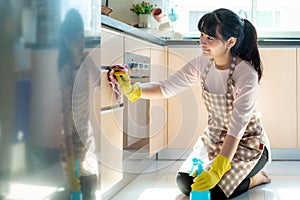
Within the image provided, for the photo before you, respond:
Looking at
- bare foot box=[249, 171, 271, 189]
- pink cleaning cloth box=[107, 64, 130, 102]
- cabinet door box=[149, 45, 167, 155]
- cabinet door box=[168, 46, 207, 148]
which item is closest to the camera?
pink cleaning cloth box=[107, 64, 130, 102]

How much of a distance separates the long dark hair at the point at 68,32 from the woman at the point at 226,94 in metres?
0.68

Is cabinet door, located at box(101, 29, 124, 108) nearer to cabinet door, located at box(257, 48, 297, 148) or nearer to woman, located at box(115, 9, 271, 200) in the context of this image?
woman, located at box(115, 9, 271, 200)

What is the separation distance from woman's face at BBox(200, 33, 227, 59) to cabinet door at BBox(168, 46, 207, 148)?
1.00 meters

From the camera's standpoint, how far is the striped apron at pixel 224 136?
1.95 m

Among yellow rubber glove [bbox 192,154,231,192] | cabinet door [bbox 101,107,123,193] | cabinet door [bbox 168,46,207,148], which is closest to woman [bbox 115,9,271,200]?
yellow rubber glove [bbox 192,154,231,192]

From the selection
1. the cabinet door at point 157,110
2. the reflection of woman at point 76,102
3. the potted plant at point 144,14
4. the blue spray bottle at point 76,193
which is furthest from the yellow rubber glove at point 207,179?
the potted plant at point 144,14

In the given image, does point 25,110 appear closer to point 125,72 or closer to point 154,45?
point 125,72

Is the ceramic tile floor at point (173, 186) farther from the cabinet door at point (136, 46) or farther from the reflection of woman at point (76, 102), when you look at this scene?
the reflection of woman at point (76, 102)

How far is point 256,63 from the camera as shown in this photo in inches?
76.2

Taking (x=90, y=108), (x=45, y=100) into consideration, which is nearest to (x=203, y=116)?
(x=90, y=108)

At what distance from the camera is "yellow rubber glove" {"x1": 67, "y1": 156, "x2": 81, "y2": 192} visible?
3.47 ft

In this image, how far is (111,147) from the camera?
1784 mm

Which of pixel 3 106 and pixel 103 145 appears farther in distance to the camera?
pixel 103 145

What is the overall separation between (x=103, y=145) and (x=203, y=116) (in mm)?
1401
